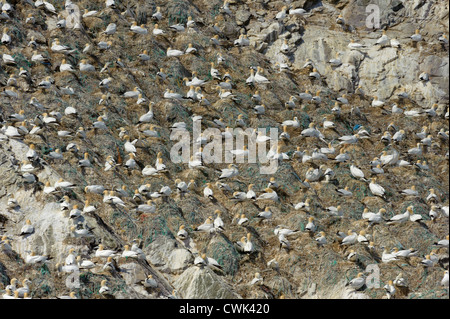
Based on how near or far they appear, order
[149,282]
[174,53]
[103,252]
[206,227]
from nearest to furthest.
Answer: [149,282]
[103,252]
[206,227]
[174,53]

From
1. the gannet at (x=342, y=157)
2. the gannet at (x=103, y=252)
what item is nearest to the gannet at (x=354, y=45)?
the gannet at (x=342, y=157)

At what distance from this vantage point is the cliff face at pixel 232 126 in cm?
2211

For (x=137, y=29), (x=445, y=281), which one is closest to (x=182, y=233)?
(x=445, y=281)

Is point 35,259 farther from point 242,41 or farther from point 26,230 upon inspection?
point 242,41

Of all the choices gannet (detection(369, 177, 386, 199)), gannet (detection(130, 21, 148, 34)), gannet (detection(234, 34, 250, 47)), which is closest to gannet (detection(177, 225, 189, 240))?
gannet (detection(369, 177, 386, 199))

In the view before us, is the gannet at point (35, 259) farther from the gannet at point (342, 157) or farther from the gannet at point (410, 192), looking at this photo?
the gannet at point (410, 192)

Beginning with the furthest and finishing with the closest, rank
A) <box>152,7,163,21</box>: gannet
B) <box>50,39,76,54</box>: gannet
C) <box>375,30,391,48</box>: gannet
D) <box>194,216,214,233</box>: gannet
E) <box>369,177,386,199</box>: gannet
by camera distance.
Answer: <box>152,7,163,21</box>: gannet
<box>375,30,391,48</box>: gannet
<box>50,39,76,54</box>: gannet
<box>369,177,386,199</box>: gannet
<box>194,216,214,233</box>: gannet

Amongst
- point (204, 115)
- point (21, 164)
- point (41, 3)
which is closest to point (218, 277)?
point (21, 164)

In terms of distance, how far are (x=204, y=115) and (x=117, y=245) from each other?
875cm

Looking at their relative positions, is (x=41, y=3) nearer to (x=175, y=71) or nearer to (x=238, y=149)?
(x=175, y=71)

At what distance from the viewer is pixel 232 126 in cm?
2970

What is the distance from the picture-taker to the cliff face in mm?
22109

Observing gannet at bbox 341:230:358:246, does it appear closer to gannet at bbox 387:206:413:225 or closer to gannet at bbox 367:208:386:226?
gannet at bbox 367:208:386:226
